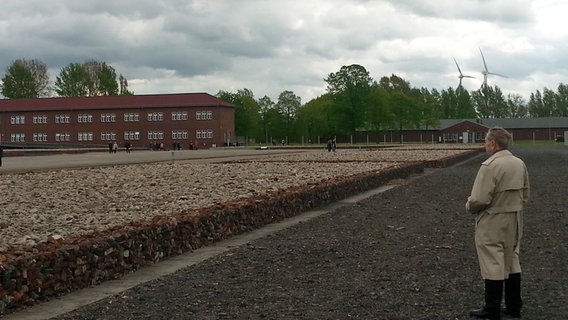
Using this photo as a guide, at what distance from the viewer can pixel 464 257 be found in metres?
11.0

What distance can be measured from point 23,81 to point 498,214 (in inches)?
6141

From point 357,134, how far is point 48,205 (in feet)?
428

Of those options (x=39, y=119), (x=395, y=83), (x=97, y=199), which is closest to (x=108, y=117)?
(x=39, y=119)

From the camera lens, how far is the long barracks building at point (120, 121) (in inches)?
5207

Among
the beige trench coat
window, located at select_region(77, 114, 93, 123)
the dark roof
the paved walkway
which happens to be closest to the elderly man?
the beige trench coat

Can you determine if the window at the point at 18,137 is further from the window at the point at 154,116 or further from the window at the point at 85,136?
the window at the point at 154,116

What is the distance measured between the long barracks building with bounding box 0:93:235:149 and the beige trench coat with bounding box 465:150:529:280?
125m

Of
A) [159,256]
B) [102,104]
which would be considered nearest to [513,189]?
[159,256]

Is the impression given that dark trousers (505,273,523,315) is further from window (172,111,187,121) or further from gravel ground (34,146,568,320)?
window (172,111,187,121)

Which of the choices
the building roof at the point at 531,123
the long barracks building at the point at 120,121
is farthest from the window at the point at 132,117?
the building roof at the point at 531,123

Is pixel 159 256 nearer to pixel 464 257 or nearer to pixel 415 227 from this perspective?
pixel 464 257

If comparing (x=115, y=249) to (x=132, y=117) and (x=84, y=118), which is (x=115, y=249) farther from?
(x=84, y=118)

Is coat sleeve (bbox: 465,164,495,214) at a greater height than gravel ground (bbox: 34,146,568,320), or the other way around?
coat sleeve (bbox: 465,164,495,214)

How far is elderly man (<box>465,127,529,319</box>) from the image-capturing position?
23.1ft
